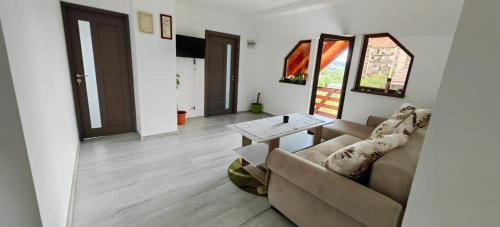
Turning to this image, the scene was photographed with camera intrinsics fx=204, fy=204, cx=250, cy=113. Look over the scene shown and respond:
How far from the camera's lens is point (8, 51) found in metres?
0.82

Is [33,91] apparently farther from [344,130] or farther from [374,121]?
[374,121]

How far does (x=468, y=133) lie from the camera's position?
2.17 ft

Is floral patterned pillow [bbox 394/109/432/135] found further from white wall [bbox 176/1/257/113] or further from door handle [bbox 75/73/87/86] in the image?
door handle [bbox 75/73/87/86]

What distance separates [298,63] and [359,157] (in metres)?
4.18

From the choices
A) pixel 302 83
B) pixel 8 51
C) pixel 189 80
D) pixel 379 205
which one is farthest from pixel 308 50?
pixel 8 51

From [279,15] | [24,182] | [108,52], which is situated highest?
[279,15]

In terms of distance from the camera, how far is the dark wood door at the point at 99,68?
287cm

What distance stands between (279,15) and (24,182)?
4.32m

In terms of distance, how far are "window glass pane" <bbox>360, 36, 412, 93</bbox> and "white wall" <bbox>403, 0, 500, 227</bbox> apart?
324 cm

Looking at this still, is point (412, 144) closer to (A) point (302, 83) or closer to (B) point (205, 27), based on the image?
(A) point (302, 83)

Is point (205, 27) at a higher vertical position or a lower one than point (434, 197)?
higher

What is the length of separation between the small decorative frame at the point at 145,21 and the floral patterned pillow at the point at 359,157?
120 inches

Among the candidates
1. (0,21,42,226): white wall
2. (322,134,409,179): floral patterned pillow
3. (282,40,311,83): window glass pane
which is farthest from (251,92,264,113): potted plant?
(0,21,42,226): white wall

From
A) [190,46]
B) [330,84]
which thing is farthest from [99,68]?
[330,84]
